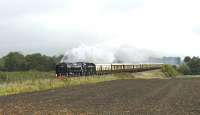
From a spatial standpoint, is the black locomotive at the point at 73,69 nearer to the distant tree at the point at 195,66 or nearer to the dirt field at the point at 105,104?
the dirt field at the point at 105,104

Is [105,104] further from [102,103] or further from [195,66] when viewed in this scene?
[195,66]

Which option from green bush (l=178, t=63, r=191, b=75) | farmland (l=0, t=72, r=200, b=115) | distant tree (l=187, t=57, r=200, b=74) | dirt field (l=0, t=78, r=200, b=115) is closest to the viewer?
dirt field (l=0, t=78, r=200, b=115)

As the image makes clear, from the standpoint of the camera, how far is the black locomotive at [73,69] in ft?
189

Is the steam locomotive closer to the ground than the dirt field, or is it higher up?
higher up

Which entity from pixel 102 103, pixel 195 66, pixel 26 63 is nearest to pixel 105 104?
pixel 102 103

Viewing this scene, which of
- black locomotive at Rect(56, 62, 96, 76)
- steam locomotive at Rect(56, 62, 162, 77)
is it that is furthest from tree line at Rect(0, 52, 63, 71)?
black locomotive at Rect(56, 62, 96, 76)

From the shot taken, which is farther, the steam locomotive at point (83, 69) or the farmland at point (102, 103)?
the steam locomotive at point (83, 69)

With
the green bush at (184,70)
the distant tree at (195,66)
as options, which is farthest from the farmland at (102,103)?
the distant tree at (195,66)

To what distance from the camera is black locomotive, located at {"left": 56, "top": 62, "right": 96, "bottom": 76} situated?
5759cm

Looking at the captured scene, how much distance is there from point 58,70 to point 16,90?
2640 cm

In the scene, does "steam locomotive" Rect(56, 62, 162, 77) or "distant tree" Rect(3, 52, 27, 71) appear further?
"distant tree" Rect(3, 52, 27, 71)

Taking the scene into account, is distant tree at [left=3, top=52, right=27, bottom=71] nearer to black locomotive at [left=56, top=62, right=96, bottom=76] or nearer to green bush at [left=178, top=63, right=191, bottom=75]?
black locomotive at [left=56, top=62, right=96, bottom=76]

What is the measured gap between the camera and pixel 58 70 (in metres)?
58.0

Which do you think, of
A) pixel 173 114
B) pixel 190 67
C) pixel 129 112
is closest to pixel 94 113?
pixel 129 112
